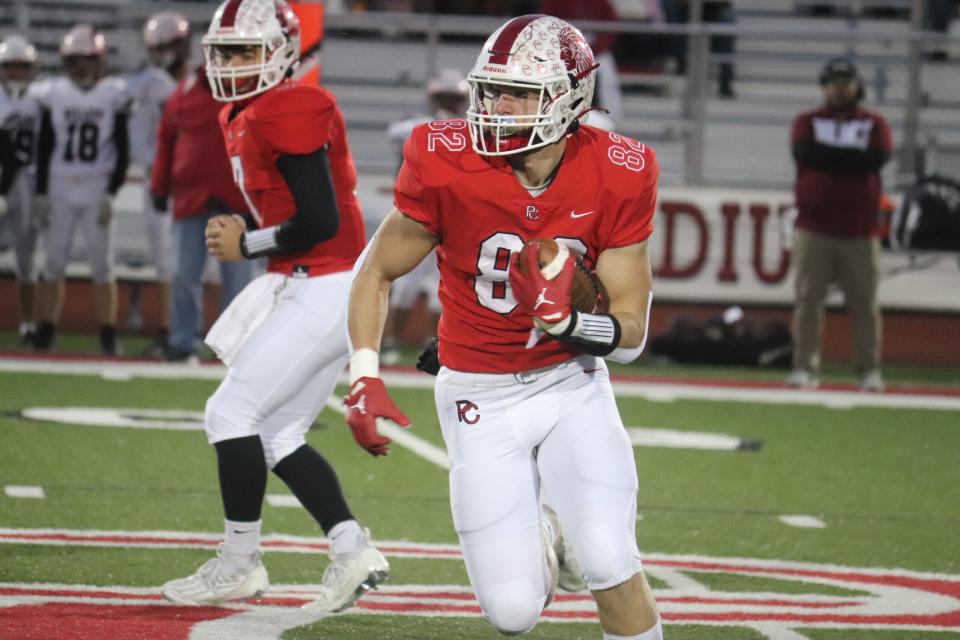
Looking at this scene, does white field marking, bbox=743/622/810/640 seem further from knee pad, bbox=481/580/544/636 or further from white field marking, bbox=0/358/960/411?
white field marking, bbox=0/358/960/411

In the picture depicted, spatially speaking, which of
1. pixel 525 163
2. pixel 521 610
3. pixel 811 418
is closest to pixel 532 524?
pixel 521 610

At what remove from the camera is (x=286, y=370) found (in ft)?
14.8

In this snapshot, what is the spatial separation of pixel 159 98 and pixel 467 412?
6916 millimetres

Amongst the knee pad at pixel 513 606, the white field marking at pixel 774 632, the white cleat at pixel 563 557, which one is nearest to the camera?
the knee pad at pixel 513 606

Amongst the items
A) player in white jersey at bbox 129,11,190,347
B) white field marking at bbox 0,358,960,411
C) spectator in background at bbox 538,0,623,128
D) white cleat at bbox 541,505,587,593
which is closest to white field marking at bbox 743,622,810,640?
white cleat at bbox 541,505,587,593

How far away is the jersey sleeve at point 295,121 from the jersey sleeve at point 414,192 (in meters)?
0.88

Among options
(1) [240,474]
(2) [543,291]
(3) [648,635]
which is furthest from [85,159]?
(3) [648,635]

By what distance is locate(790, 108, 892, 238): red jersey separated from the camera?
909 cm

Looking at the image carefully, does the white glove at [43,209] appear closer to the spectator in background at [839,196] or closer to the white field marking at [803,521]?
the spectator in background at [839,196]

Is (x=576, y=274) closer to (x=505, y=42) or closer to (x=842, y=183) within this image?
(x=505, y=42)

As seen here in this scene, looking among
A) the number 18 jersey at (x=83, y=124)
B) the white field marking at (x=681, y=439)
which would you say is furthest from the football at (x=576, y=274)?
the number 18 jersey at (x=83, y=124)

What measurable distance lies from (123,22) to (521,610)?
366 inches

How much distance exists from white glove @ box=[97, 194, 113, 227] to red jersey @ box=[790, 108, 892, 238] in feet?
13.2

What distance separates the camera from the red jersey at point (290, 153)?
14.9 ft
